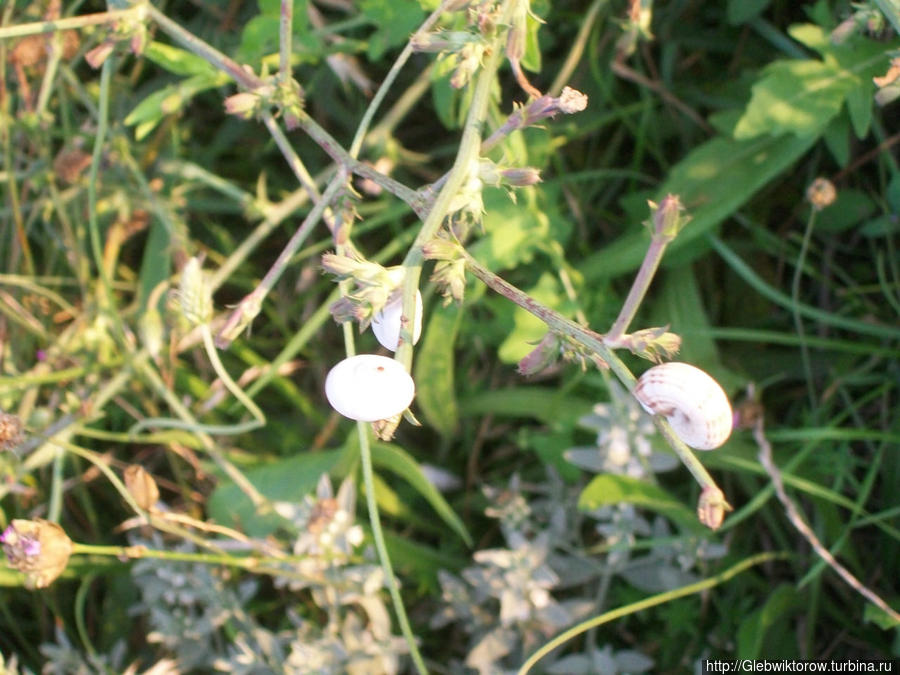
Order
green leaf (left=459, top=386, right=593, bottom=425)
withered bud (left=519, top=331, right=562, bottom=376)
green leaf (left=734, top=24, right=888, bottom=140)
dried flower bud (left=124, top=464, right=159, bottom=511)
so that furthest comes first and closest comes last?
green leaf (left=459, top=386, right=593, bottom=425) < green leaf (left=734, top=24, right=888, bottom=140) < dried flower bud (left=124, top=464, right=159, bottom=511) < withered bud (left=519, top=331, right=562, bottom=376)

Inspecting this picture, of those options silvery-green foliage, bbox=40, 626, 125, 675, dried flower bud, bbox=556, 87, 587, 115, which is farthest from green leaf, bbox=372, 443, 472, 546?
dried flower bud, bbox=556, 87, 587, 115

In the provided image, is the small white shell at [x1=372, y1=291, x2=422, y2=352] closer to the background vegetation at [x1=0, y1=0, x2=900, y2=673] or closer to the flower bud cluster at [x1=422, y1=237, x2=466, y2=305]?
the flower bud cluster at [x1=422, y1=237, x2=466, y2=305]

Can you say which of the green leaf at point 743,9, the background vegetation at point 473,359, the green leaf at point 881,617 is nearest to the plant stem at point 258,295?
the background vegetation at point 473,359

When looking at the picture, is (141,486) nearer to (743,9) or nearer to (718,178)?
(718,178)

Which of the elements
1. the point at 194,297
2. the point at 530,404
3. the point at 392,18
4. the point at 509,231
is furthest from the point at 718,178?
the point at 194,297

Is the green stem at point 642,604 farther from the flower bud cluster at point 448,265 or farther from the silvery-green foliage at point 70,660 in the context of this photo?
the silvery-green foliage at point 70,660

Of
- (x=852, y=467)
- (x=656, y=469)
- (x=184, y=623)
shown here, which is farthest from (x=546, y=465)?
(x=184, y=623)

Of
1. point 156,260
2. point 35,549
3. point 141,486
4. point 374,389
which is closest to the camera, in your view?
point 374,389
